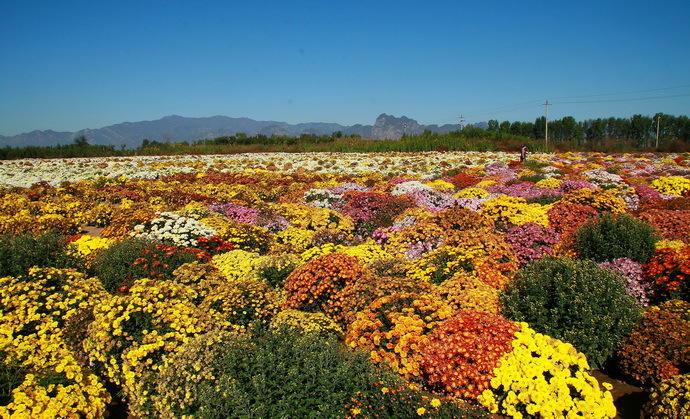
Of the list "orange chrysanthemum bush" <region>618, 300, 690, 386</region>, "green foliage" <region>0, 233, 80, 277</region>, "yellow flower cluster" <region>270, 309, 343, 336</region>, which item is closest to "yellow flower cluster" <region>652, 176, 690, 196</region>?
"orange chrysanthemum bush" <region>618, 300, 690, 386</region>

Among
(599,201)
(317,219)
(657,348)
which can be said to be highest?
(599,201)

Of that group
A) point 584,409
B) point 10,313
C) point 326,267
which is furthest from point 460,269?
point 10,313

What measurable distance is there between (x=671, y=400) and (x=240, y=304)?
16.7ft

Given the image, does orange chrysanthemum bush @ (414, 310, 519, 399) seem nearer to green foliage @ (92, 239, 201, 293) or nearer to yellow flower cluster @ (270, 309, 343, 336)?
yellow flower cluster @ (270, 309, 343, 336)

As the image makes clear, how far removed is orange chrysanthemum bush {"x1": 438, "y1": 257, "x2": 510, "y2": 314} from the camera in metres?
5.88

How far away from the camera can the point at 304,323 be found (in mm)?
5738

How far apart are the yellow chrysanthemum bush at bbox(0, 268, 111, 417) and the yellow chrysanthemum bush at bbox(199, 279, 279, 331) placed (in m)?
1.57

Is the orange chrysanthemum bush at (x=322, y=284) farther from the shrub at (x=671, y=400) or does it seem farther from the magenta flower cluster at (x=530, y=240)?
the shrub at (x=671, y=400)

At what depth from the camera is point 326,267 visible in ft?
23.7

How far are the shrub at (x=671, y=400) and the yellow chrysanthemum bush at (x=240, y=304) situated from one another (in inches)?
177

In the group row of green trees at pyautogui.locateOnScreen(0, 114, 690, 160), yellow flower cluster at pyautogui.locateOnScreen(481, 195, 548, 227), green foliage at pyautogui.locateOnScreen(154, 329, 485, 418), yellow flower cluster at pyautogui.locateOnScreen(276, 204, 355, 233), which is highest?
row of green trees at pyautogui.locateOnScreen(0, 114, 690, 160)

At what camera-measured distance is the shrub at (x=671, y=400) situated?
3955mm

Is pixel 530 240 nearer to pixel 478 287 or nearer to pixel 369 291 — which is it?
pixel 478 287

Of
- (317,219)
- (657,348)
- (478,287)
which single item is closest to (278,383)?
(478,287)
